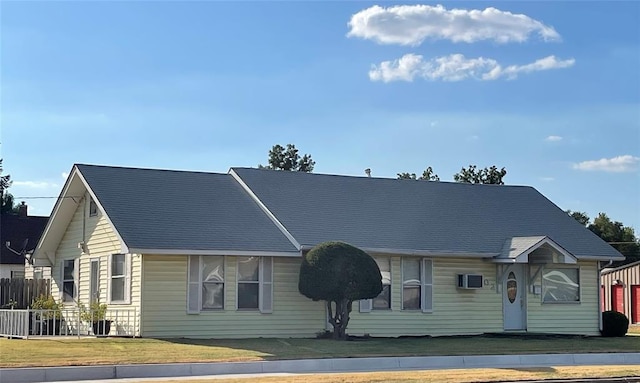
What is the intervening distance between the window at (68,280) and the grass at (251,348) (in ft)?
20.1

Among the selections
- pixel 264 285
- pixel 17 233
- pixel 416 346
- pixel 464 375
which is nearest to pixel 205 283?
pixel 264 285

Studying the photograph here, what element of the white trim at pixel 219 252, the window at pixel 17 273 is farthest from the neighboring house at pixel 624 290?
the window at pixel 17 273

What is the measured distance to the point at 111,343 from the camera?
23.1 metres

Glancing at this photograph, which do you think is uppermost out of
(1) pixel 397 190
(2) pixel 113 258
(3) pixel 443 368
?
(1) pixel 397 190

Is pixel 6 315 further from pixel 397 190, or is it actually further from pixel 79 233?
pixel 397 190

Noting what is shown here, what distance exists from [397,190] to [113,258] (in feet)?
34.8

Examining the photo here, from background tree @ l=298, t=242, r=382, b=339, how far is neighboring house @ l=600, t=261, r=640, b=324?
2367 centimetres

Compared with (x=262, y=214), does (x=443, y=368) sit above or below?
below

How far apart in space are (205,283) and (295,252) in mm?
2655

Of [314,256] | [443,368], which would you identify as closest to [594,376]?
[443,368]

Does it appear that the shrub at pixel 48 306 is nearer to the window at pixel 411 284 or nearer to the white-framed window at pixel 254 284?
the white-framed window at pixel 254 284

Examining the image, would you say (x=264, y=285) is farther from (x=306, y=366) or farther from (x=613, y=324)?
(x=613, y=324)

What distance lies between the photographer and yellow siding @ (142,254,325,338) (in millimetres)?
25406

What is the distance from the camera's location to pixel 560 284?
31.8 metres
